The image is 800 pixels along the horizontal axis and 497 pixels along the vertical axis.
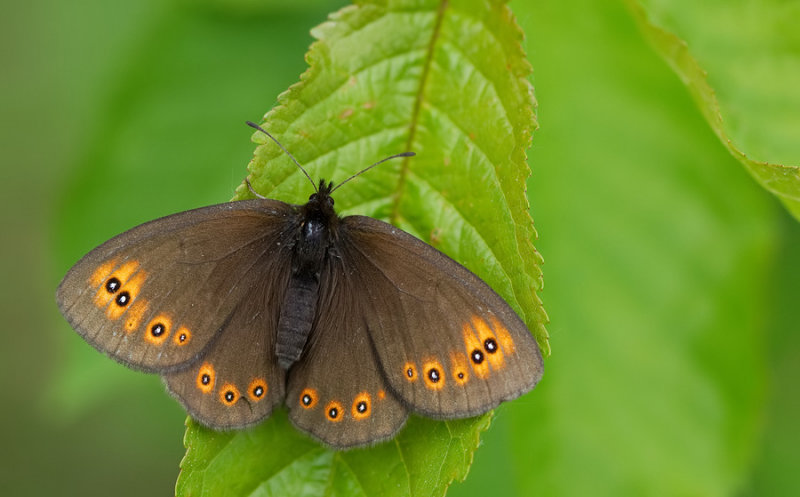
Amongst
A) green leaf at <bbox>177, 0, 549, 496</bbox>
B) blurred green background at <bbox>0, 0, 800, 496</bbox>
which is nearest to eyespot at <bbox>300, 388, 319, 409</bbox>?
green leaf at <bbox>177, 0, 549, 496</bbox>

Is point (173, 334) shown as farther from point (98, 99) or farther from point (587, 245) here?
point (98, 99)

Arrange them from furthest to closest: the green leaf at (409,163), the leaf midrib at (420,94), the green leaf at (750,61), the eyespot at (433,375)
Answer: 1. the green leaf at (750,61)
2. the leaf midrib at (420,94)
3. the eyespot at (433,375)
4. the green leaf at (409,163)

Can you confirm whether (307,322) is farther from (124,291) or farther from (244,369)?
(124,291)

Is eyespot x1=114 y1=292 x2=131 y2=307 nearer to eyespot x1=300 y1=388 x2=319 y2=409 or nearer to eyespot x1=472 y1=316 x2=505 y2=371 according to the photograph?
eyespot x1=300 y1=388 x2=319 y2=409

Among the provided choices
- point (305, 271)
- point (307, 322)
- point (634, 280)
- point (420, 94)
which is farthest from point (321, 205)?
point (634, 280)

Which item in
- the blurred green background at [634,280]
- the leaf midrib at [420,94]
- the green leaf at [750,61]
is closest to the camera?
the leaf midrib at [420,94]

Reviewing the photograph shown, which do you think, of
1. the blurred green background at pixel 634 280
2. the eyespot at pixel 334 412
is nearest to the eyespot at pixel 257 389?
the eyespot at pixel 334 412

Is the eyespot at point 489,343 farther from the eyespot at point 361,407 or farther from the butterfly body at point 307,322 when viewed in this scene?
the eyespot at point 361,407
